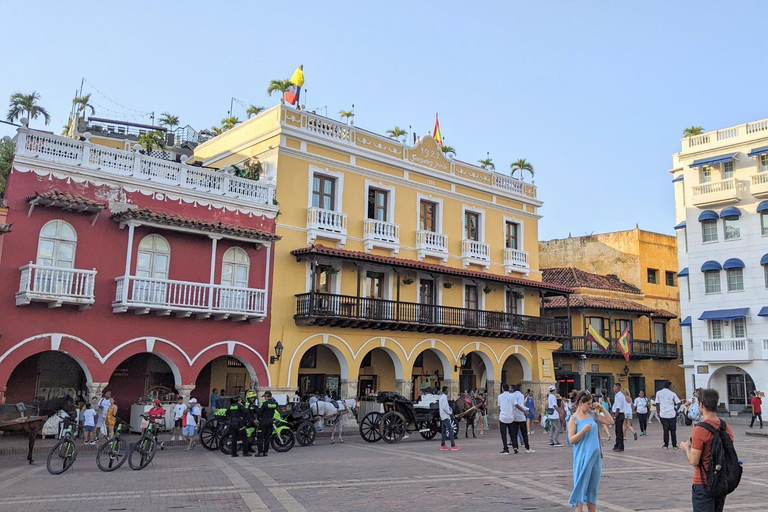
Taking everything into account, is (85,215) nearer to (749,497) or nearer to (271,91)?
(271,91)

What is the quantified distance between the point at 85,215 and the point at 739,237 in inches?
1243

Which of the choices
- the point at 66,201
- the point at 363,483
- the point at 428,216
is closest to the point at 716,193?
the point at 428,216

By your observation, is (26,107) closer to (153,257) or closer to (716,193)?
(153,257)

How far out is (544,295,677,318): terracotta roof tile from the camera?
3906cm

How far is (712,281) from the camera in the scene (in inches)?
1496

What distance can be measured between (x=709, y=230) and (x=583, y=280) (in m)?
7.44

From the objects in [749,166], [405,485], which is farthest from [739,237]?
[405,485]

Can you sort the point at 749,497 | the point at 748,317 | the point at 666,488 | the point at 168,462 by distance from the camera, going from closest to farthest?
the point at 749,497 → the point at 666,488 → the point at 168,462 → the point at 748,317

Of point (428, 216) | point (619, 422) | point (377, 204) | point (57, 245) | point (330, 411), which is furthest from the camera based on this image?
point (428, 216)

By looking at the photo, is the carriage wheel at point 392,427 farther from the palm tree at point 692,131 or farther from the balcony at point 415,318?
the palm tree at point 692,131

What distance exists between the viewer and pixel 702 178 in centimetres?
3891

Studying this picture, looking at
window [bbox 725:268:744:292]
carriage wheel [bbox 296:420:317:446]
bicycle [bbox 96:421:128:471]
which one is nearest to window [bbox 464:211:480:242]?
carriage wheel [bbox 296:420:317:446]

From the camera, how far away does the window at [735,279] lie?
36.8 meters

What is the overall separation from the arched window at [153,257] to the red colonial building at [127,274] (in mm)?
31
